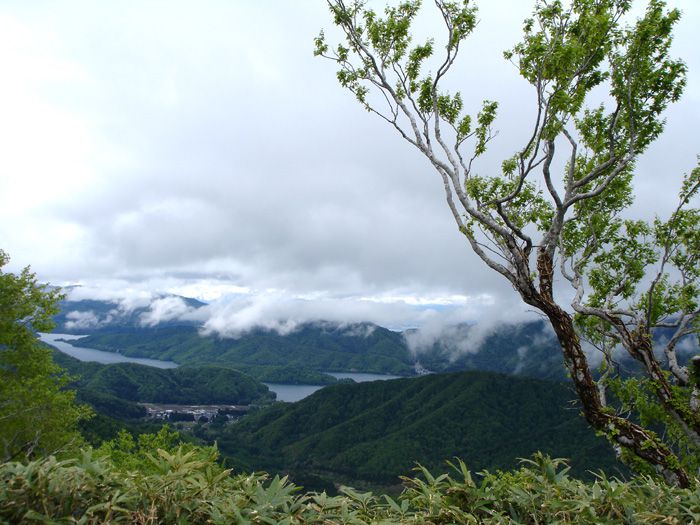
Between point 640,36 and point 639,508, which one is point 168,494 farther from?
point 640,36

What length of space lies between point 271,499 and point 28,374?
92.1 feet

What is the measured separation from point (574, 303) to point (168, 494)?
990cm

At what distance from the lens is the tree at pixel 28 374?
21469 mm

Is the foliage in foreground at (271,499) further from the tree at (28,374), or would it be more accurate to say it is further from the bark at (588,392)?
the tree at (28,374)

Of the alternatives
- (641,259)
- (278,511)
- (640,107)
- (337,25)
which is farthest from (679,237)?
(278,511)

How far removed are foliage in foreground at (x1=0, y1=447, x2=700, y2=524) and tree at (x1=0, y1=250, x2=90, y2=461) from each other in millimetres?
22639

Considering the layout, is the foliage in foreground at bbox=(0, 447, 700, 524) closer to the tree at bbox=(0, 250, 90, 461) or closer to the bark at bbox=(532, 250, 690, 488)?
the bark at bbox=(532, 250, 690, 488)

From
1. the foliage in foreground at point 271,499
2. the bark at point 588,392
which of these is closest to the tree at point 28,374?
the foliage in foreground at point 271,499

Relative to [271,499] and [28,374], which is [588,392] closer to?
[271,499]

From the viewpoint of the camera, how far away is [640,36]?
30.0ft

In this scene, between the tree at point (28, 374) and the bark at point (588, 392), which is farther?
the tree at point (28, 374)

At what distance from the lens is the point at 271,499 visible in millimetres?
3211

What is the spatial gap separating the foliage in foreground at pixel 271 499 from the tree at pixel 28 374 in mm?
22639

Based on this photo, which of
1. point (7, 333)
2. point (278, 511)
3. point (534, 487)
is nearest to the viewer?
point (278, 511)
